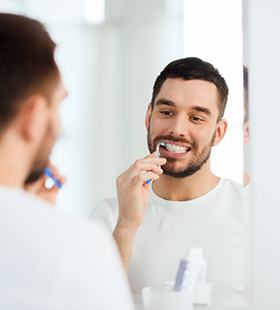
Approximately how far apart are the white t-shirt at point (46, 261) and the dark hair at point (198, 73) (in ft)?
2.00

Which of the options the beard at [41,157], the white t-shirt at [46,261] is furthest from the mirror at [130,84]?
the white t-shirt at [46,261]

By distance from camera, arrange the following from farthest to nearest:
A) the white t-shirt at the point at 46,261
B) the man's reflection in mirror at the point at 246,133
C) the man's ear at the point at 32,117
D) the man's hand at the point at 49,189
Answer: the man's reflection in mirror at the point at 246,133 < the man's hand at the point at 49,189 < the man's ear at the point at 32,117 < the white t-shirt at the point at 46,261

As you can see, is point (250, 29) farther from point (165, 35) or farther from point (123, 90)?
point (123, 90)

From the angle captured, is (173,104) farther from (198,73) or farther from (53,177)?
(53,177)

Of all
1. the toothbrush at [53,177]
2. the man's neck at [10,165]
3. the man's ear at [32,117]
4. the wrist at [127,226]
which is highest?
the man's ear at [32,117]

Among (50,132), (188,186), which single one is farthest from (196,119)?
(50,132)

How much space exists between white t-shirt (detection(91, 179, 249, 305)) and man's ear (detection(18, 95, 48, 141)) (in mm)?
473

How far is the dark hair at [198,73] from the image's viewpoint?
1.32m

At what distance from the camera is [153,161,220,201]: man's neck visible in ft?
4.35

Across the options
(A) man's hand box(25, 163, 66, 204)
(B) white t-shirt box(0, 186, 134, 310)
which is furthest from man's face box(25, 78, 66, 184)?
(A) man's hand box(25, 163, 66, 204)

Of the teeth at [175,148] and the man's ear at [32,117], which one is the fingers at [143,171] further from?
the man's ear at [32,117]

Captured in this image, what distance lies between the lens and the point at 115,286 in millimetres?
799

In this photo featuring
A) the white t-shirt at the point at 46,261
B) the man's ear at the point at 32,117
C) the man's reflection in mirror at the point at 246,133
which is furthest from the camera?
the man's reflection in mirror at the point at 246,133

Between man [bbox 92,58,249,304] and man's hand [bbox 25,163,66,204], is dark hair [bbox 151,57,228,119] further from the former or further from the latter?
man's hand [bbox 25,163,66,204]
